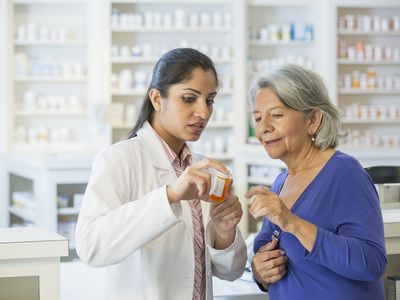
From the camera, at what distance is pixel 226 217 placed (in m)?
1.82

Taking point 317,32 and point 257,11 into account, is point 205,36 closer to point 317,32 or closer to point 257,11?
point 257,11

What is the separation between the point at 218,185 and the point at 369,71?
25.2 ft

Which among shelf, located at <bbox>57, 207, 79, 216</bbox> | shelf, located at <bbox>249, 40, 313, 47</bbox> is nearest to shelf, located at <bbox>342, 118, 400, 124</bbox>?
shelf, located at <bbox>249, 40, 313, 47</bbox>

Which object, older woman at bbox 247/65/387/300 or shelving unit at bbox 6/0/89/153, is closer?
older woman at bbox 247/65/387/300

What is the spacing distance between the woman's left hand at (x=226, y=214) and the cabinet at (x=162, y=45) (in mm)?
6346

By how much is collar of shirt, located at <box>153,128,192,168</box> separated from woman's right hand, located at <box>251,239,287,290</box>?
1.04 feet

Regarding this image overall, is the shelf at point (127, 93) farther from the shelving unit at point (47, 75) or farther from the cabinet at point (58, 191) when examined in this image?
the cabinet at point (58, 191)

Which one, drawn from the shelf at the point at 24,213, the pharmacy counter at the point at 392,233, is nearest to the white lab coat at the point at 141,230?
the pharmacy counter at the point at 392,233

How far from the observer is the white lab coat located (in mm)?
1608

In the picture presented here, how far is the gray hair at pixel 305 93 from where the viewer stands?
6.16ft

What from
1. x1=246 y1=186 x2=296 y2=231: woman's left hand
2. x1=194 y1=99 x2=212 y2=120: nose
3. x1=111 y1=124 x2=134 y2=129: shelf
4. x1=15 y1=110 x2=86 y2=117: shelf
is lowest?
x1=246 y1=186 x2=296 y2=231: woman's left hand

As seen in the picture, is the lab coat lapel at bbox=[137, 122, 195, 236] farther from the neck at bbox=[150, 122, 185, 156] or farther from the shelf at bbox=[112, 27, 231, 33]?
the shelf at bbox=[112, 27, 231, 33]

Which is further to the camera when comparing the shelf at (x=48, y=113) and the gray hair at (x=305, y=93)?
the shelf at (x=48, y=113)

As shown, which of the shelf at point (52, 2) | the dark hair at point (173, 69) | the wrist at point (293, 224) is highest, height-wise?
the shelf at point (52, 2)
